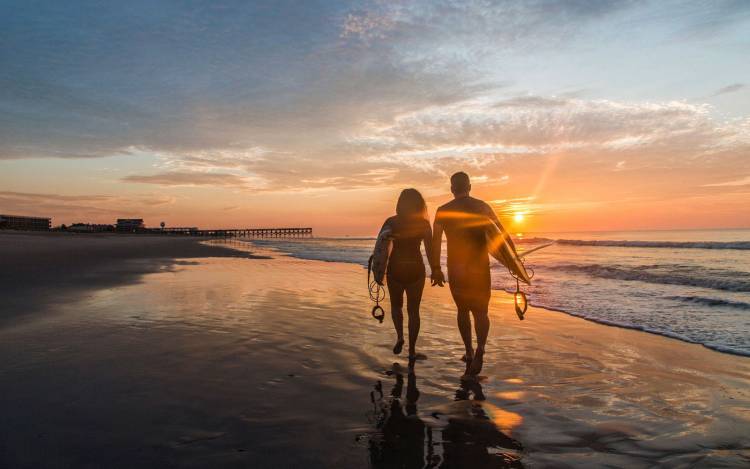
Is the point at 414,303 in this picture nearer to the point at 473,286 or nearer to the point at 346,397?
the point at 473,286

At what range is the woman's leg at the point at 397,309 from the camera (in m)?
6.75

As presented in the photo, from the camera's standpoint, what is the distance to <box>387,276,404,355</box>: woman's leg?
6.75 metres

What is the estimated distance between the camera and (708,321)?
9547 mm

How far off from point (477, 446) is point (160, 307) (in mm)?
8794

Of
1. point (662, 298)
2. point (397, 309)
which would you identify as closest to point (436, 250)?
point (397, 309)

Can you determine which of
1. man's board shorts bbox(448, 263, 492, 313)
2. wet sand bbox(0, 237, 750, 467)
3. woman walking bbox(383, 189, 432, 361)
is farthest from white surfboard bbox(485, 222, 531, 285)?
wet sand bbox(0, 237, 750, 467)

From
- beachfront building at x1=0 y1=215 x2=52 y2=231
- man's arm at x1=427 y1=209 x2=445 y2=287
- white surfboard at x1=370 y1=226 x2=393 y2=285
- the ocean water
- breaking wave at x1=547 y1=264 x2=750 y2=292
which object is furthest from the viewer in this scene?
beachfront building at x1=0 y1=215 x2=52 y2=231

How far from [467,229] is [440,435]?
3.04 m

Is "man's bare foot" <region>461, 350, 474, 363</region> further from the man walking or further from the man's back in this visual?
the man's back

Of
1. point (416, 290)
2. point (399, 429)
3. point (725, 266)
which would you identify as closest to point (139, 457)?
point (399, 429)

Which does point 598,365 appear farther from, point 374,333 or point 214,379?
point 214,379

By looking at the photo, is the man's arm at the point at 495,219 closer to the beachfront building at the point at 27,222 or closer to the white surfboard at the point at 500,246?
the white surfboard at the point at 500,246

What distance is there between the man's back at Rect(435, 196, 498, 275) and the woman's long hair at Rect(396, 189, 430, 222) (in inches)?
20.9

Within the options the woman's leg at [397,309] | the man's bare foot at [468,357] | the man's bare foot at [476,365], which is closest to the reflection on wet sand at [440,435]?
the man's bare foot at [476,365]
